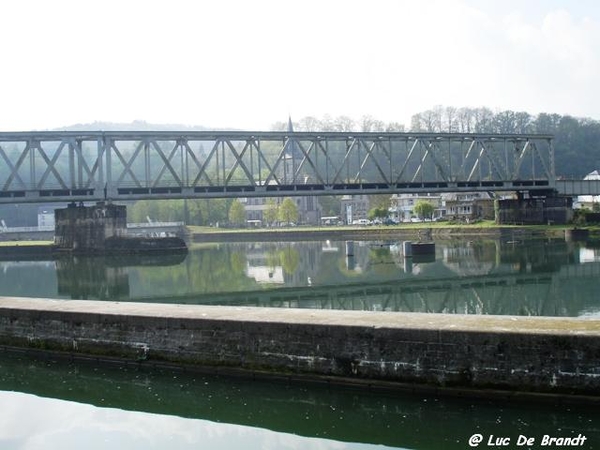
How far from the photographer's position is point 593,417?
12.1 meters

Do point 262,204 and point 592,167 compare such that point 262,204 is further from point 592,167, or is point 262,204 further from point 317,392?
point 317,392

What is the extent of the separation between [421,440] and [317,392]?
3001mm

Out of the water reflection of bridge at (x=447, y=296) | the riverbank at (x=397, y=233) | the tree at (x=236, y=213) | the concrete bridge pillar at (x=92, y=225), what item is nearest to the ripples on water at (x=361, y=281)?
the water reflection of bridge at (x=447, y=296)

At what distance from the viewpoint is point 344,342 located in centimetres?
1466

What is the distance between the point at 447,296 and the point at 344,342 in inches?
750

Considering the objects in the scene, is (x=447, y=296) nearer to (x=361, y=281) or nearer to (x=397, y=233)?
(x=361, y=281)

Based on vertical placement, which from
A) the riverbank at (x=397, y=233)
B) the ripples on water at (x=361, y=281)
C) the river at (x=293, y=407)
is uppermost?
the river at (x=293, y=407)

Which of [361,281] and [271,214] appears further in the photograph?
[271,214]

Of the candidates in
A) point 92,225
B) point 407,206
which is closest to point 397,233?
point 92,225

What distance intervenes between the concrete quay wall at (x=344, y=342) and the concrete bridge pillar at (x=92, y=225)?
59.7m

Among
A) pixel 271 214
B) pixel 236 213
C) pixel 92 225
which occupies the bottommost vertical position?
pixel 271 214

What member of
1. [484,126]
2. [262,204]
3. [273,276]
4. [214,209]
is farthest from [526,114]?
[273,276]

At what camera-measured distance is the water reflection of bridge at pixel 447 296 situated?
27734mm

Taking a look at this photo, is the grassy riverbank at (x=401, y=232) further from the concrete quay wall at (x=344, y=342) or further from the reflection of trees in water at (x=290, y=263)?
the concrete quay wall at (x=344, y=342)
